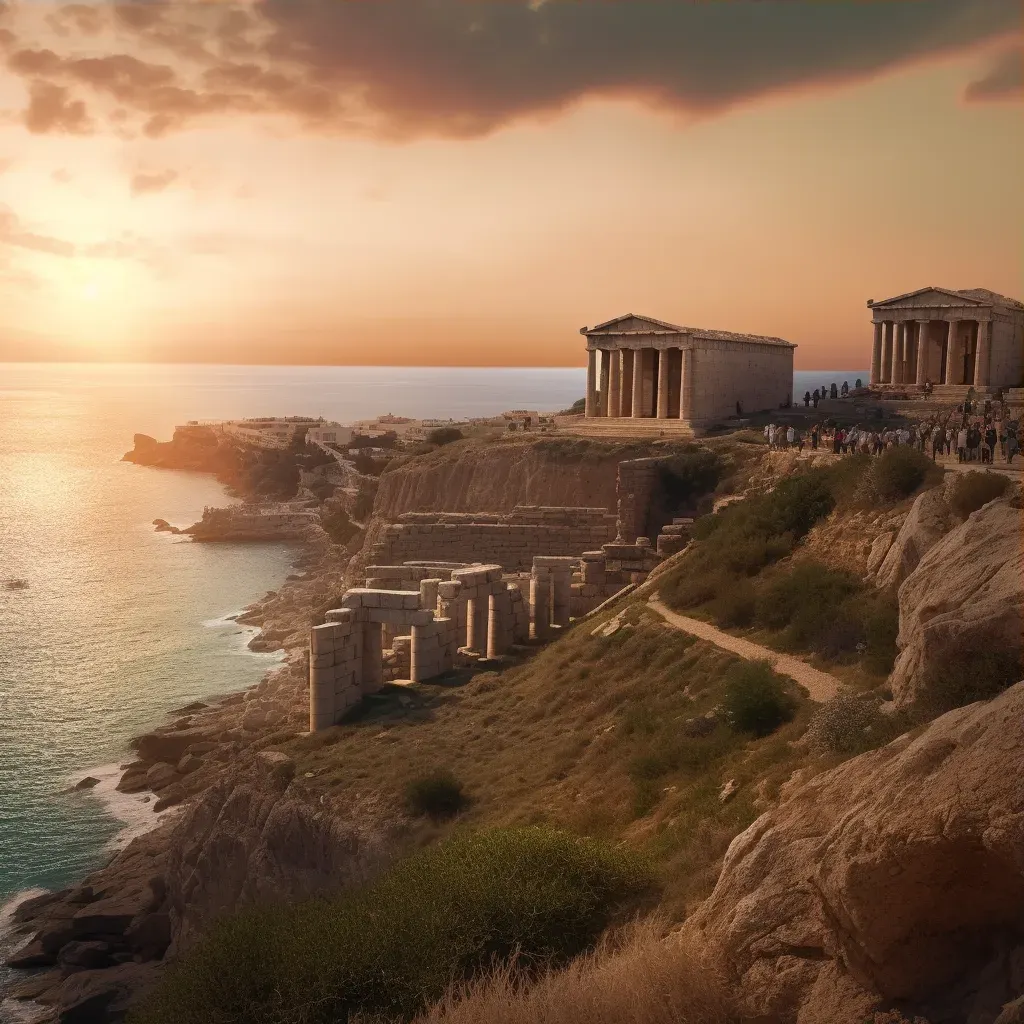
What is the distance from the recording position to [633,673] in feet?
62.7

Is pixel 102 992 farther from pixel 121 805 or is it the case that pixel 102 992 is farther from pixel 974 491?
pixel 974 491

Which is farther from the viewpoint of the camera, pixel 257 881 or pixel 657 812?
pixel 257 881

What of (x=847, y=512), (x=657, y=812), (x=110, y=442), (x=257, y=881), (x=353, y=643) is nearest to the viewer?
(x=657, y=812)

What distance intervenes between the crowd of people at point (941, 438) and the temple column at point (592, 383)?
348 inches

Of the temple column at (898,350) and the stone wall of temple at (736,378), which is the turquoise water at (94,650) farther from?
the temple column at (898,350)

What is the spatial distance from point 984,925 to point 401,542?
88.6 ft

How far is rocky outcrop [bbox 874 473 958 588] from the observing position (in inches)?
583

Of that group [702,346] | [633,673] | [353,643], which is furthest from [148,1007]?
[702,346]

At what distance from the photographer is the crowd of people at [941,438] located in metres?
25.1

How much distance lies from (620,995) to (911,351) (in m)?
45.9

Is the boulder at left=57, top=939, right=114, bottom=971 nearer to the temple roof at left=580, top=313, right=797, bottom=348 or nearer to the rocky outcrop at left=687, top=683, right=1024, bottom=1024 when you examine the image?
the rocky outcrop at left=687, top=683, right=1024, bottom=1024

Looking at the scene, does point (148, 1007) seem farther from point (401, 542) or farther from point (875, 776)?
point (401, 542)

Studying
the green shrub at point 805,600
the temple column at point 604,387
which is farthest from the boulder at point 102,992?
the temple column at point 604,387

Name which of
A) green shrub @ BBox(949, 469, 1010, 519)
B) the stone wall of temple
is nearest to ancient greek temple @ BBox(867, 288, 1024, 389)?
the stone wall of temple
